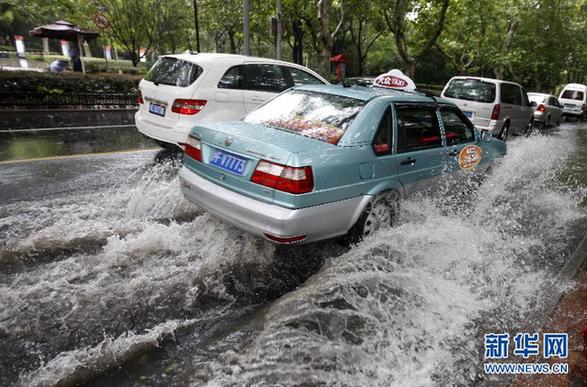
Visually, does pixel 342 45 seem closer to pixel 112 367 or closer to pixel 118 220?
pixel 118 220

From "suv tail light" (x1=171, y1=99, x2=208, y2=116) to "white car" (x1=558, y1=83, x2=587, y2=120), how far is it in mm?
20773

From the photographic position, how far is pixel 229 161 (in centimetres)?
368

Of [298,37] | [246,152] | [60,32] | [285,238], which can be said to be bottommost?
[285,238]

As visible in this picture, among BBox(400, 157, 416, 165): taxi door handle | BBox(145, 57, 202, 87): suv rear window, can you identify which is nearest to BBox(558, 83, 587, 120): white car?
BBox(400, 157, 416, 165): taxi door handle

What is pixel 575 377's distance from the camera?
2.60 m

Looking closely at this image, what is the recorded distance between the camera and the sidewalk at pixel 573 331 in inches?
101

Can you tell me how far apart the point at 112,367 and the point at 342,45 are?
29161 mm

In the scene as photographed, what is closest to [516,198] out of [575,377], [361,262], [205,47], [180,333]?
[361,262]

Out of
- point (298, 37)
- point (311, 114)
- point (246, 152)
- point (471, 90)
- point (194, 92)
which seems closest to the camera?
point (246, 152)

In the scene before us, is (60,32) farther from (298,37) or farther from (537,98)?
(537,98)

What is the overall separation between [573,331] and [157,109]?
5.58 meters

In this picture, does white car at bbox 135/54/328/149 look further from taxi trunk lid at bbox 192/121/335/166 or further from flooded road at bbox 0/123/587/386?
taxi trunk lid at bbox 192/121/335/166

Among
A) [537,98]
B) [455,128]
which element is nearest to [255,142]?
[455,128]

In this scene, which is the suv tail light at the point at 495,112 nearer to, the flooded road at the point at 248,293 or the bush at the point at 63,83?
the flooded road at the point at 248,293
